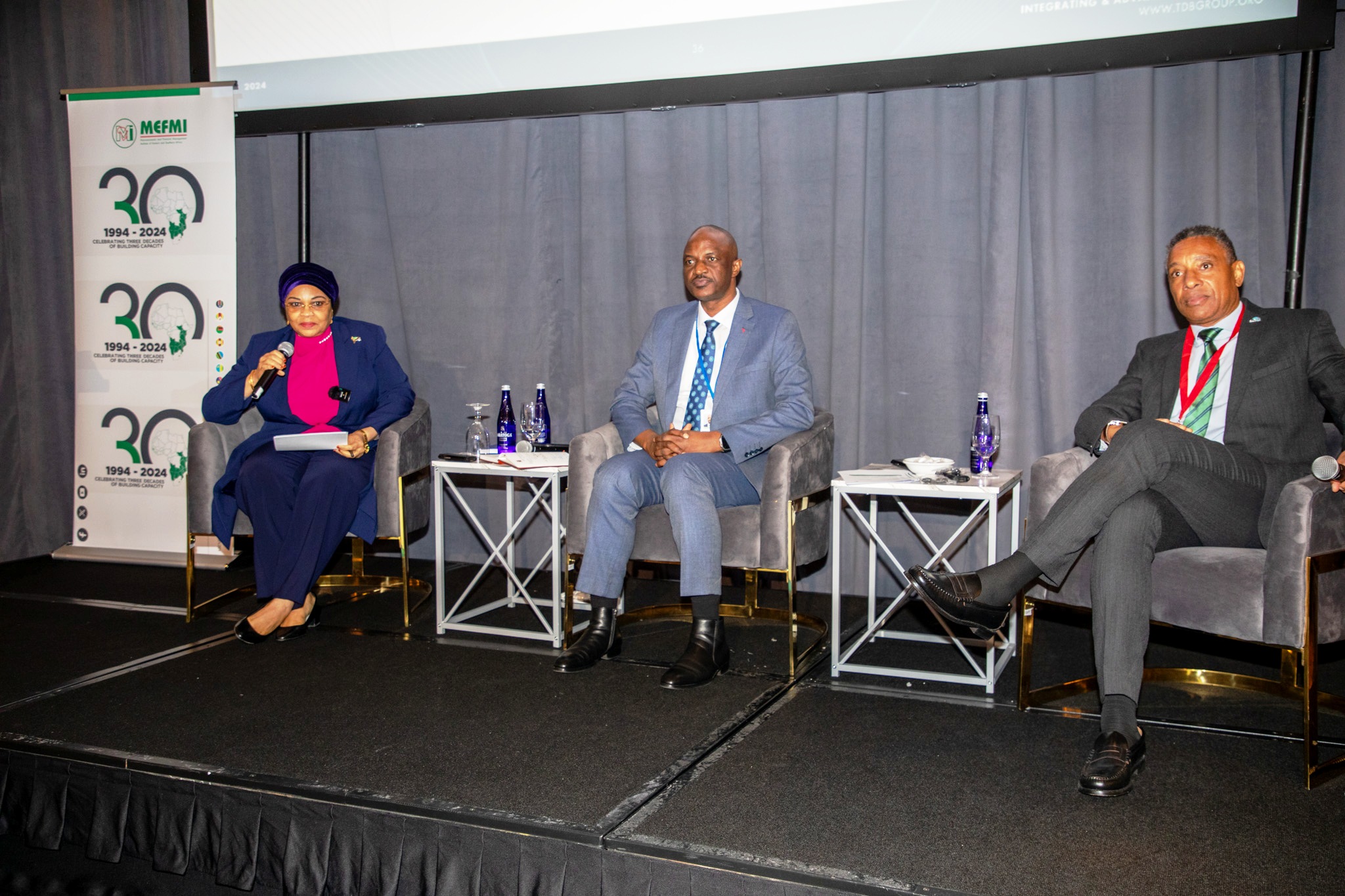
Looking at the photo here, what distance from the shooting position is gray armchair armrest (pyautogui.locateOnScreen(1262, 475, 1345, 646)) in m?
2.05

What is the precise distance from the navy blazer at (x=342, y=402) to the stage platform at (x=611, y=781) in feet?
1.66

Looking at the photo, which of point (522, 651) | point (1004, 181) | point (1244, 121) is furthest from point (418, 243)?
point (1244, 121)

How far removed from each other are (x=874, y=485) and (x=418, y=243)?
2.39 m

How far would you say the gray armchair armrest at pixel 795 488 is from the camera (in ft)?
9.16

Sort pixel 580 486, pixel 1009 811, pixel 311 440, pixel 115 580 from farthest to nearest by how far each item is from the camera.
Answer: pixel 115 580, pixel 311 440, pixel 580 486, pixel 1009 811

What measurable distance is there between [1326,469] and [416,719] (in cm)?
207

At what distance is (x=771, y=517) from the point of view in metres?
2.80

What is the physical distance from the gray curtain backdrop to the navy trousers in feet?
3.28

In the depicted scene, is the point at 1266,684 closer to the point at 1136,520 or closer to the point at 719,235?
the point at 1136,520

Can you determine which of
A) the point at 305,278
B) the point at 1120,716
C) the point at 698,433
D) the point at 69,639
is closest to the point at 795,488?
the point at 698,433

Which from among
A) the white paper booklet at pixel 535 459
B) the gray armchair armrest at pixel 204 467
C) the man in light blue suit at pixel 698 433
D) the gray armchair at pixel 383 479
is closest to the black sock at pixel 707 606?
the man in light blue suit at pixel 698 433

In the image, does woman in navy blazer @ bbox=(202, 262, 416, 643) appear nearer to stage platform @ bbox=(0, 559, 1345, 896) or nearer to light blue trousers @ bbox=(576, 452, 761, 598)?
stage platform @ bbox=(0, 559, 1345, 896)

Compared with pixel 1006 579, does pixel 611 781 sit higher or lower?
lower

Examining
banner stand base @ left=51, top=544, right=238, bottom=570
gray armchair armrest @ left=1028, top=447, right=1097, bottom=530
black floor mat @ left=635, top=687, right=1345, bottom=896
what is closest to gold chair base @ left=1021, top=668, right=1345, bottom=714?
black floor mat @ left=635, top=687, right=1345, bottom=896
